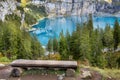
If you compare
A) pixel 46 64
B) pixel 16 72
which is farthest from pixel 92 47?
pixel 16 72

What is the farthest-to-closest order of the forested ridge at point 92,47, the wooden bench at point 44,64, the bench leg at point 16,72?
the forested ridge at point 92,47
the wooden bench at point 44,64
the bench leg at point 16,72

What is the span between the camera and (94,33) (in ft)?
257

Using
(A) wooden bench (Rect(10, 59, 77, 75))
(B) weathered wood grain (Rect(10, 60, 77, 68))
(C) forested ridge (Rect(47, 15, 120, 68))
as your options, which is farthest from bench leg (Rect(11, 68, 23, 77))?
(C) forested ridge (Rect(47, 15, 120, 68))

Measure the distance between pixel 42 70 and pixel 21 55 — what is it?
54.6m

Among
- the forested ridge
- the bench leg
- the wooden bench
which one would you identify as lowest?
the forested ridge

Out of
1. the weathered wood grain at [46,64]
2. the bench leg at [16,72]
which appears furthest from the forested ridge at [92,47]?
the bench leg at [16,72]

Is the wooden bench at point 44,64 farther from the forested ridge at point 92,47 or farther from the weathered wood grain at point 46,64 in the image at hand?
the forested ridge at point 92,47

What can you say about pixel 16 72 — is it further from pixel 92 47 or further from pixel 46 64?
pixel 92 47

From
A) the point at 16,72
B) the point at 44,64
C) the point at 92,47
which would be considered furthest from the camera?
the point at 92,47

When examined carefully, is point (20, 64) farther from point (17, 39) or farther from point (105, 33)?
point (105, 33)

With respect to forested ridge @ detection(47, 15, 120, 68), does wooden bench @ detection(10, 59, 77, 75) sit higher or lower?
higher

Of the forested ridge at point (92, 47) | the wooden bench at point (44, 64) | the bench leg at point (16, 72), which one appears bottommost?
the forested ridge at point (92, 47)

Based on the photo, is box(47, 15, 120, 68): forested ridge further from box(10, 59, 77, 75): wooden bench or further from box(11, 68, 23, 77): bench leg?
box(11, 68, 23, 77): bench leg

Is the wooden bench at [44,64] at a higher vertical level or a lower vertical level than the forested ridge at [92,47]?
higher
